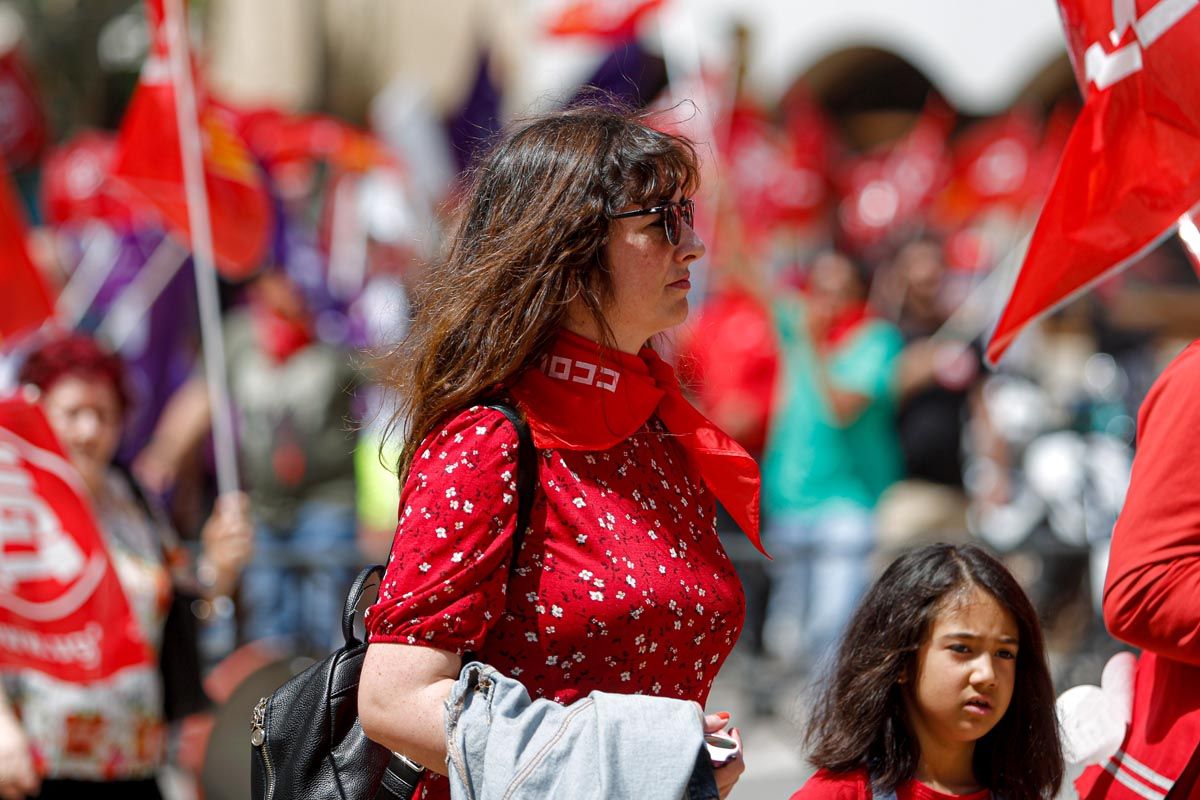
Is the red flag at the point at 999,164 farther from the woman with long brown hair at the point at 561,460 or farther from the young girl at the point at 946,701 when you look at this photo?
the woman with long brown hair at the point at 561,460

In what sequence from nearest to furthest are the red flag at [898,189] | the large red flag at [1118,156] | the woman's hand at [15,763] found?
1. the large red flag at [1118,156]
2. the woman's hand at [15,763]
3. the red flag at [898,189]

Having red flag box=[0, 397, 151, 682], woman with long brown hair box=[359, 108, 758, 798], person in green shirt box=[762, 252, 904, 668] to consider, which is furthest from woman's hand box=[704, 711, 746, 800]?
person in green shirt box=[762, 252, 904, 668]

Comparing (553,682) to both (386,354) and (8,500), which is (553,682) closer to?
(386,354)

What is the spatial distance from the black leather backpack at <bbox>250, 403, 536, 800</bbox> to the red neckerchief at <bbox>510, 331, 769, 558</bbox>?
70mm

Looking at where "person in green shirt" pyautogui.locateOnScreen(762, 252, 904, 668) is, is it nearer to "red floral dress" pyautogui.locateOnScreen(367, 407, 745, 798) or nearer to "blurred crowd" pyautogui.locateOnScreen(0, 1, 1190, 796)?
"blurred crowd" pyautogui.locateOnScreen(0, 1, 1190, 796)

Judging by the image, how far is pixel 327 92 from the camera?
2102 centimetres

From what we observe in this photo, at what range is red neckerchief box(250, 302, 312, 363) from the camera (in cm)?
824

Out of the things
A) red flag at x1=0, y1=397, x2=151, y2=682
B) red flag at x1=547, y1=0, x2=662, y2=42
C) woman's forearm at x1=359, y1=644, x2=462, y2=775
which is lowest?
red flag at x1=0, y1=397, x2=151, y2=682

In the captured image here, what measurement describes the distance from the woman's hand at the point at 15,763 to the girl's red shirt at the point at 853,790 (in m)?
2.12

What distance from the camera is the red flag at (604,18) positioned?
10.5 m

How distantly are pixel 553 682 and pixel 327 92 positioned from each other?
64.2ft

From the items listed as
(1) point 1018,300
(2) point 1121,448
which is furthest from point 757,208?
(1) point 1018,300

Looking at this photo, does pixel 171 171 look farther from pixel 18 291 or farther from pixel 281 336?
pixel 281 336

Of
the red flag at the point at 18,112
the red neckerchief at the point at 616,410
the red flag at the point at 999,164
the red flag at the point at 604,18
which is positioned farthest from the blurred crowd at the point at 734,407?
the red flag at the point at 18,112
